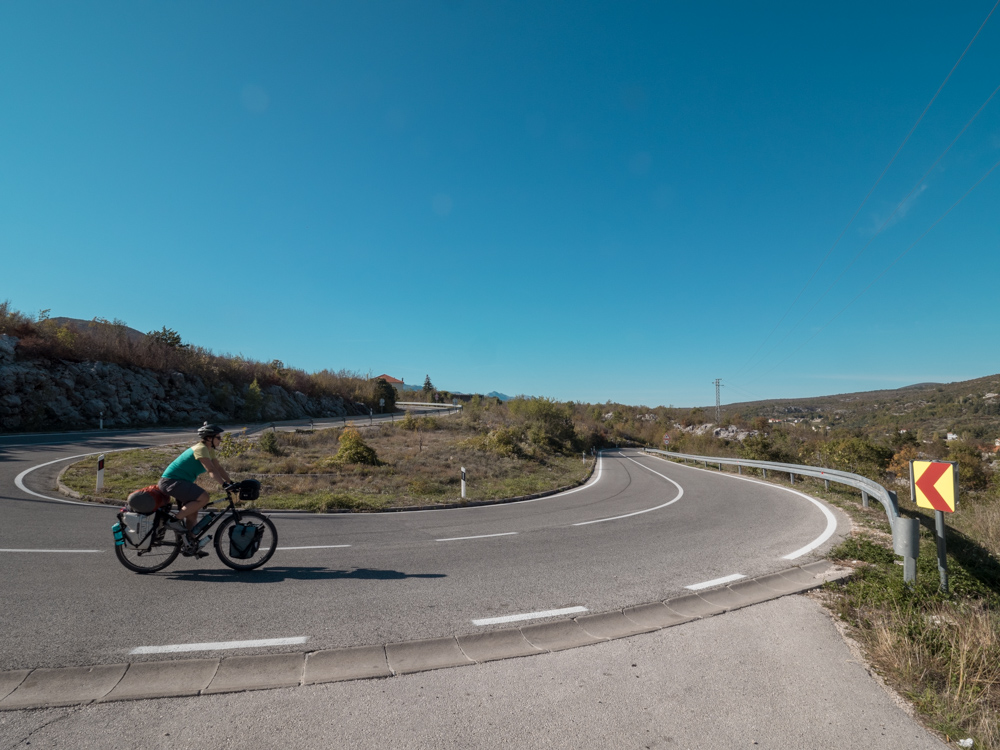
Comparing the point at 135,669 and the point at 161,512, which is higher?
the point at 161,512

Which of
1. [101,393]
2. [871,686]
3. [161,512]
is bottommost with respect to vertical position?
[871,686]

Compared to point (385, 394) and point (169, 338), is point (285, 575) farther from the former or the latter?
point (385, 394)

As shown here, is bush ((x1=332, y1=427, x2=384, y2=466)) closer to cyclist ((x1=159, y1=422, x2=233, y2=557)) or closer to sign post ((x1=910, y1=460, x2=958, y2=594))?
cyclist ((x1=159, y1=422, x2=233, y2=557))

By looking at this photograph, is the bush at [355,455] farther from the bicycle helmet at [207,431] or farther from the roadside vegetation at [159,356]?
the roadside vegetation at [159,356]

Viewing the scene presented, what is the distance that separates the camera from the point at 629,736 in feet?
9.09

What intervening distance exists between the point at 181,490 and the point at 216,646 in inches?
94.2

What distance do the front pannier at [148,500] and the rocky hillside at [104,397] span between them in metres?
28.7

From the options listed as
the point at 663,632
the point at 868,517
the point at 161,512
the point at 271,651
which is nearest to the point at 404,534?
the point at 161,512

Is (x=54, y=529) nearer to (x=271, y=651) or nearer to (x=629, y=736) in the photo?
(x=271, y=651)

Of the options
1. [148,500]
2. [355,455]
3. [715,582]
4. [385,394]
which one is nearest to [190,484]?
[148,500]

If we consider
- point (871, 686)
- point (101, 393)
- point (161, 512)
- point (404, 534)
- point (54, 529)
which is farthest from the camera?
point (101, 393)

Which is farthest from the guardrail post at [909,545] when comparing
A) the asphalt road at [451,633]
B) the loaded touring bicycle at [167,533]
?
the loaded touring bicycle at [167,533]

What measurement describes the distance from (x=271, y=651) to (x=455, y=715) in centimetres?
171

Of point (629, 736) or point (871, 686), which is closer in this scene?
point (629, 736)
